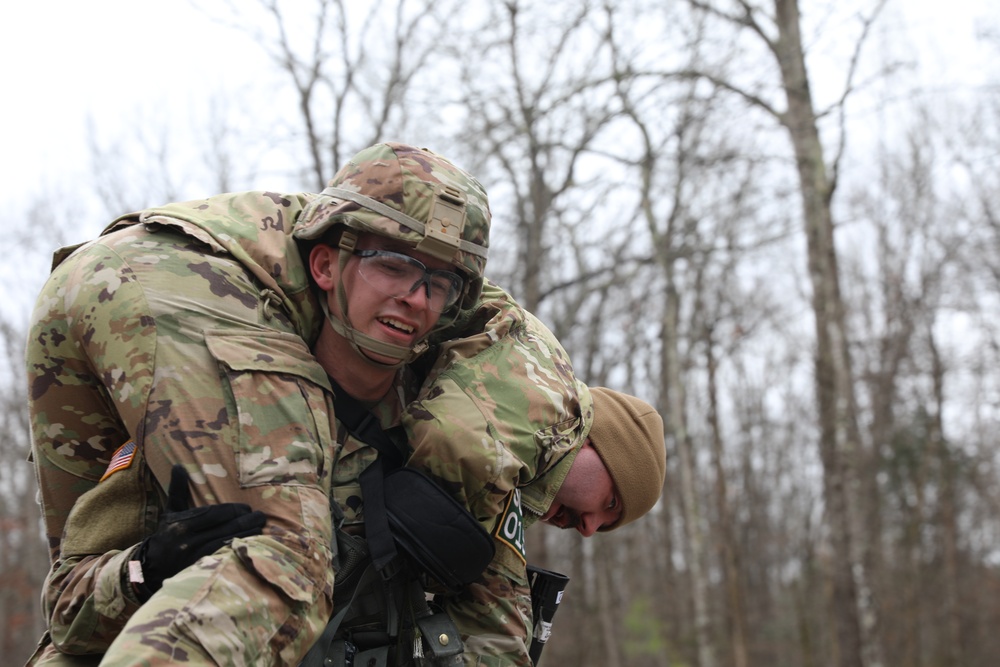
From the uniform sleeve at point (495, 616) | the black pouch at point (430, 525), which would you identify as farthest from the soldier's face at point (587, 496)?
the black pouch at point (430, 525)

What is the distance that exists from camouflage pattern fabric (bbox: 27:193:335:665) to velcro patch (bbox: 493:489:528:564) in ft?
2.25

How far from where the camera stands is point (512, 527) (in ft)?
9.78

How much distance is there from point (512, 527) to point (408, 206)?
1.06 m

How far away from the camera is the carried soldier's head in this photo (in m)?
3.24

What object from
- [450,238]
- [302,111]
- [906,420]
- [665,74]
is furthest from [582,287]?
[450,238]

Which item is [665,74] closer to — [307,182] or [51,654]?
[307,182]

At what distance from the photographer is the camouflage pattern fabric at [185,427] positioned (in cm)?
202

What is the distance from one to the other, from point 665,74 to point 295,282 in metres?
10.7

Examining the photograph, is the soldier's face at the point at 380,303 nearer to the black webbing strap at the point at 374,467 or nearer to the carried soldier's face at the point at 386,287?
the carried soldier's face at the point at 386,287

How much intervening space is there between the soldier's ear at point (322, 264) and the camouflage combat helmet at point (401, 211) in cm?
4

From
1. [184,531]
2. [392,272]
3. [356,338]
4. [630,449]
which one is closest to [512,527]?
[630,449]

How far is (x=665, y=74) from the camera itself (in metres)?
12.5

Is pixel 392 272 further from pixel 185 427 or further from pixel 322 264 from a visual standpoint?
pixel 185 427

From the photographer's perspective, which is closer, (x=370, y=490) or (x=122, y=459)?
(x=122, y=459)
